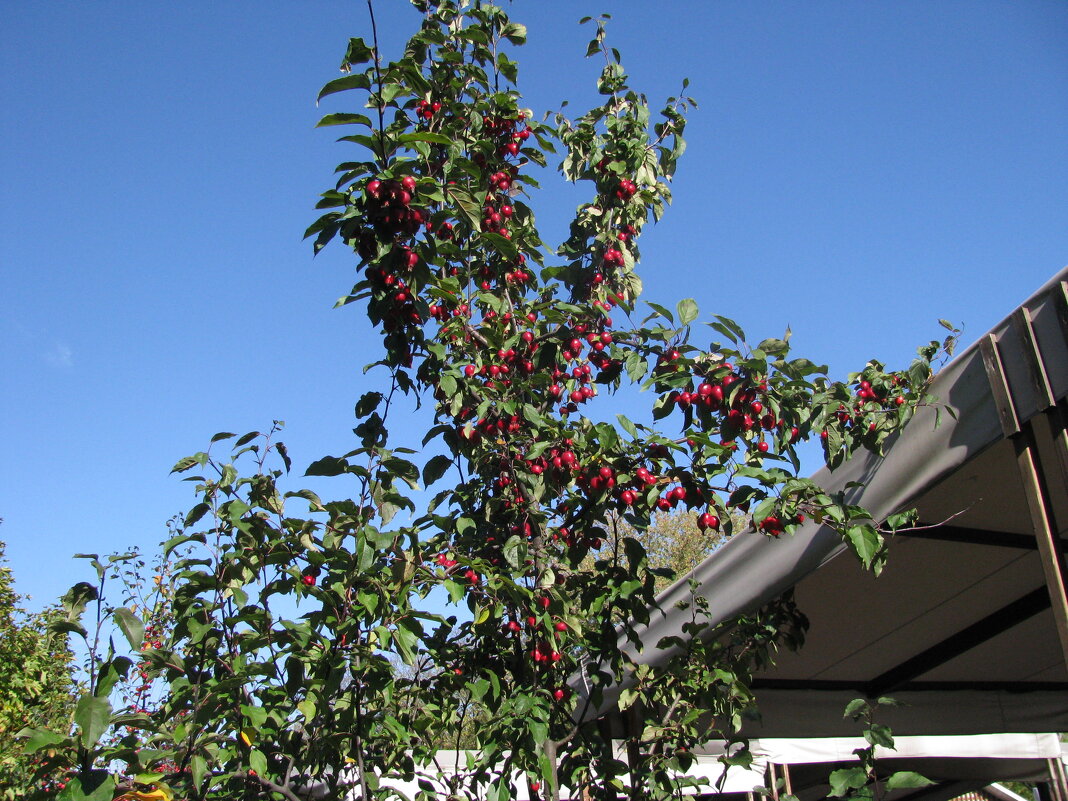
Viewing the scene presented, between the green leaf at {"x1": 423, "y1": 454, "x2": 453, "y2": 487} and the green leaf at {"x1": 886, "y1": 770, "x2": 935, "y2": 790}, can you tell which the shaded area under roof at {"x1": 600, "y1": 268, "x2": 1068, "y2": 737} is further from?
the green leaf at {"x1": 423, "y1": 454, "x2": 453, "y2": 487}

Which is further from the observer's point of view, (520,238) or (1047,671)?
(1047,671)

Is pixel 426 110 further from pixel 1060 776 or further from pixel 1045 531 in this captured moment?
pixel 1060 776

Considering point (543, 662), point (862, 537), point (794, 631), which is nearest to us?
point (862, 537)

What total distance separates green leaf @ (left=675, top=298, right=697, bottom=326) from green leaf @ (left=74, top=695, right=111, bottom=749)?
1516 millimetres

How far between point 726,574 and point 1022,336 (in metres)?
0.95

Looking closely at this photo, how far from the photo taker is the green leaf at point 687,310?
6.89 feet

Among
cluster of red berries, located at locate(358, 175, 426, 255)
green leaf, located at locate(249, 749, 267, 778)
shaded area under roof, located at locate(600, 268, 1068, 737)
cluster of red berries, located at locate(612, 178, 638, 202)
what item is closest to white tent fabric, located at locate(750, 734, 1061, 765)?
shaded area under roof, located at locate(600, 268, 1068, 737)

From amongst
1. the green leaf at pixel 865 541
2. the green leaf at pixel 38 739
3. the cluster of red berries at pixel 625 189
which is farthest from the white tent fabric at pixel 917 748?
the green leaf at pixel 38 739

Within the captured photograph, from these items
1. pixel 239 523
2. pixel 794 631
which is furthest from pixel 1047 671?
pixel 239 523

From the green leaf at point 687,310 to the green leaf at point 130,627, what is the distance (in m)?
1.41

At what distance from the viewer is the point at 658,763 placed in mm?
1946

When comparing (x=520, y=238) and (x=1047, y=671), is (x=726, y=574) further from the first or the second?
(x=1047, y=671)

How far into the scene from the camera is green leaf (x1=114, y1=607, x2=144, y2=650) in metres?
1.37

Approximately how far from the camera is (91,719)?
1.28 m
